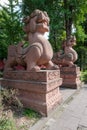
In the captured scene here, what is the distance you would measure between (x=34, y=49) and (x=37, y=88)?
0.92 meters

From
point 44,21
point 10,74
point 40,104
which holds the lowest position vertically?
point 40,104

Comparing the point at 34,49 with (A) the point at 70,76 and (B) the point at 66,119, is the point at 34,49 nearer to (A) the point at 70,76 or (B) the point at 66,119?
(B) the point at 66,119

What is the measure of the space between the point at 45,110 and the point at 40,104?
170mm

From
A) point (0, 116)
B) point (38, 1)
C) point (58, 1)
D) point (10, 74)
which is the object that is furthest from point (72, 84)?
point (58, 1)

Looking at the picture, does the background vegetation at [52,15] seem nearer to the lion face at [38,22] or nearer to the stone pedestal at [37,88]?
the lion face at [38,22]

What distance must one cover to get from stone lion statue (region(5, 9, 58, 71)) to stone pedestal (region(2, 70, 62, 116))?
23cm

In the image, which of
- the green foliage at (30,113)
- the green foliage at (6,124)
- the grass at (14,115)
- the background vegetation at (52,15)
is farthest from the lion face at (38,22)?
the background vegetation at (52,15)

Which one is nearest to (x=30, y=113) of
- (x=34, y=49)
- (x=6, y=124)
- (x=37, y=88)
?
(x=37, y=88)

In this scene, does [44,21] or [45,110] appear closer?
[45,110]

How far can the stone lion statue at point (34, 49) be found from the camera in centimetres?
424

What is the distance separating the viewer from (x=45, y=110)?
3871 millimetres

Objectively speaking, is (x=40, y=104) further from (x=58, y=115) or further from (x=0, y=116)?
(x=0, y=116)

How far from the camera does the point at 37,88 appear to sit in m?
3.97

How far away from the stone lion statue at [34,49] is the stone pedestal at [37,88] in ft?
0.77
